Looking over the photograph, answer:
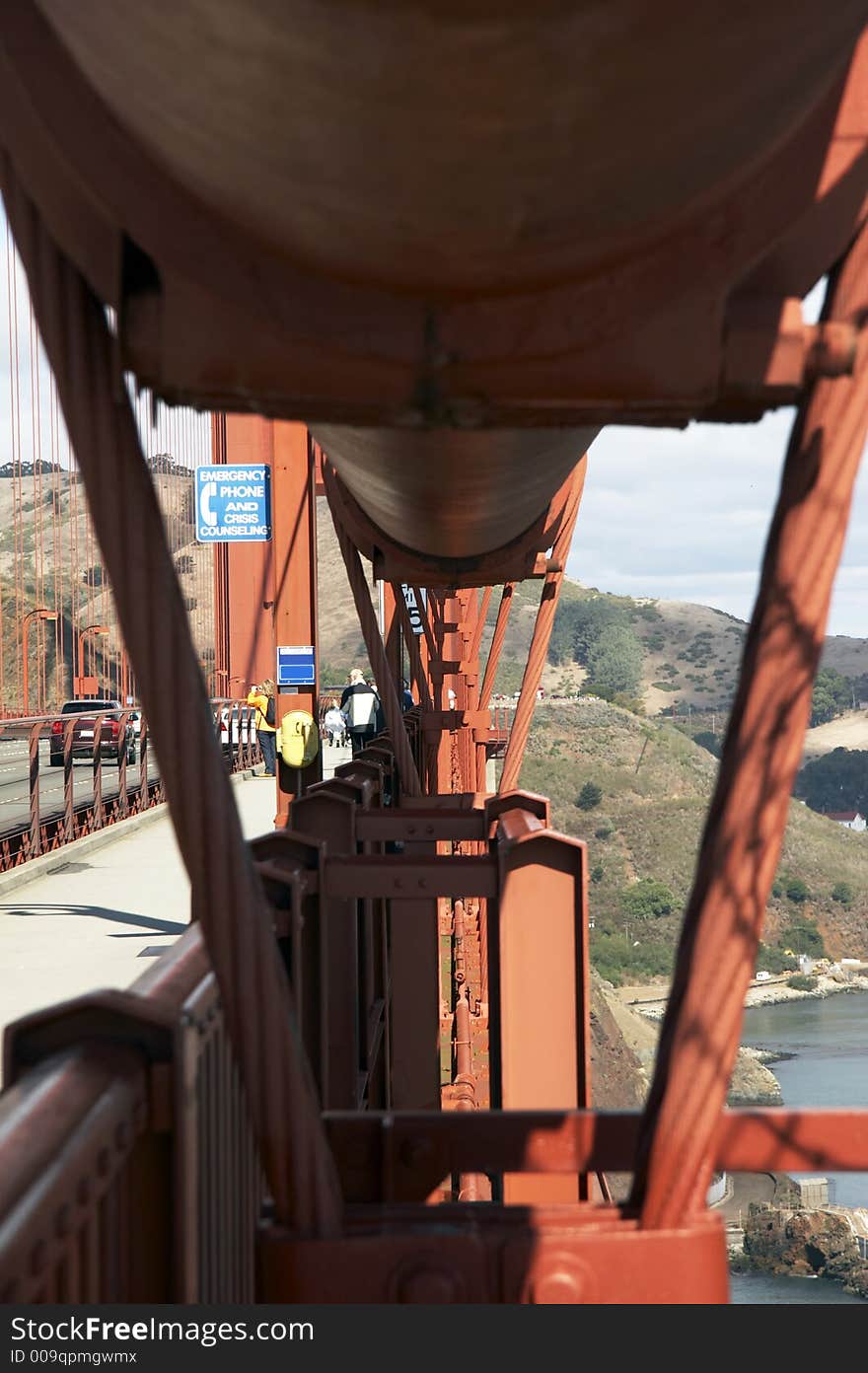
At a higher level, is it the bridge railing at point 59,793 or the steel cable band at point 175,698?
the steel cable band at point 175,698

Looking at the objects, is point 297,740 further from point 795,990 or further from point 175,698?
point 795,990

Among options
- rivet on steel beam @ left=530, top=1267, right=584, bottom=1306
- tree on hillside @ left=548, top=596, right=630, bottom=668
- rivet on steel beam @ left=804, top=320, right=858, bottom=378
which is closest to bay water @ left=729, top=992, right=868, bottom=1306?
rivet on steel beam @ left=530, top=1267, right=584, bottom=1306

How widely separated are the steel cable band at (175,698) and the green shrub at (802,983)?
93.4 meters

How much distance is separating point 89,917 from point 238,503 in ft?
9.70

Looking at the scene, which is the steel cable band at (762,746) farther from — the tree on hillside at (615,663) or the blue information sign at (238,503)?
the tree on hillside at (615,663)

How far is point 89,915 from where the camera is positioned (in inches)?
342

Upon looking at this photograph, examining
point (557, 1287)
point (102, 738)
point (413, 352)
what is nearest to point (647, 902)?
point (102, 738)

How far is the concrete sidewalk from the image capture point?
6643mm

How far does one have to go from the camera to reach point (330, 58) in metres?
0.92

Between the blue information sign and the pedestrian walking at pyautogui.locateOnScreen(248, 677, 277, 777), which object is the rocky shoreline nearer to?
the pedestrian walking at pyautogui.locateOnScreen(248, 677, 277, 777)

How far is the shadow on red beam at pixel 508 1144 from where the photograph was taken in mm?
2184

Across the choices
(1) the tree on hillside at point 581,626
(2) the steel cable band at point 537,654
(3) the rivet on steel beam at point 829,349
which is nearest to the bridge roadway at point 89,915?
(2) the steel cable band at point 537,654

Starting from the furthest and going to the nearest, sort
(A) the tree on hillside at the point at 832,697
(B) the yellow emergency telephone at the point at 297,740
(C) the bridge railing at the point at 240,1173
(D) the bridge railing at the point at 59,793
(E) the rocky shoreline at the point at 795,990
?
(A) the tree on hillside at the point at 832,697, (E) the rocky shoreline at the point at 795,990, (D) the bridge railing at the point at 59,793, (B) the yellow emergency telephone at the point at 297,740, (C) the bridge railing at the point at 240,1173

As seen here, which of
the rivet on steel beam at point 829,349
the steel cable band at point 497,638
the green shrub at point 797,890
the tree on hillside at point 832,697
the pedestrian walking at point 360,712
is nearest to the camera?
the rivet on steel beam at point 829,349
